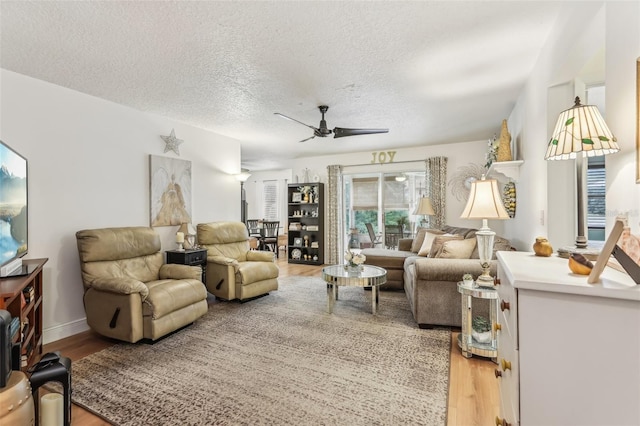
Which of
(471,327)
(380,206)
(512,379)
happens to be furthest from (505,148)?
(380,206)

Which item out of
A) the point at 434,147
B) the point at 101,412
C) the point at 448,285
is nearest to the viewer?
the point at 101,412

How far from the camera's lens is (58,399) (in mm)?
1658

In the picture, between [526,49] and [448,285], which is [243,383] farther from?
[526,49]

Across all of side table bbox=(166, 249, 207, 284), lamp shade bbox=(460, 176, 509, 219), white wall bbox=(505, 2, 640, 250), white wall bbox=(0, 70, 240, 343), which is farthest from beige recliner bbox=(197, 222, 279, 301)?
white wall bbox=(505, 2, 640, 250)

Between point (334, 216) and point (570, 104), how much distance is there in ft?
16.1

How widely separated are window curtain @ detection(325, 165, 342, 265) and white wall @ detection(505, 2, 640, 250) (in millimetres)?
3787

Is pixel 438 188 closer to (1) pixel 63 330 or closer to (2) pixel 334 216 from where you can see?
(2) pixel 334 216

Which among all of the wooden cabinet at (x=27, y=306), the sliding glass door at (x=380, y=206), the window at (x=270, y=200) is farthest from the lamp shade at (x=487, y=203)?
the window at (x=270, y=200)

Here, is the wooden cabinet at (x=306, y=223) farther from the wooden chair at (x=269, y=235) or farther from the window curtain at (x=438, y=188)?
the window curtain at (x=438, y=188)

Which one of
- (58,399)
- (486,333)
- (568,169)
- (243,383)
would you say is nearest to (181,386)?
(243,383)

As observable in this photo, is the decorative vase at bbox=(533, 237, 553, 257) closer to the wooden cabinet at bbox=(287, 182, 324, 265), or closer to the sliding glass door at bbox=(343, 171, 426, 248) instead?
the sliding glass door at bbox=(343, 171, 426, 248)

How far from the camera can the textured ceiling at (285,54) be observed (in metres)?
1.95

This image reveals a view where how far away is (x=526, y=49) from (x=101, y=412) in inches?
155

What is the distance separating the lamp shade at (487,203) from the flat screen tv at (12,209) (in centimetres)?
336
